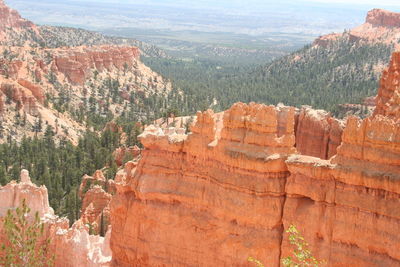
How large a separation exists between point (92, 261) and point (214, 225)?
23.0 feet

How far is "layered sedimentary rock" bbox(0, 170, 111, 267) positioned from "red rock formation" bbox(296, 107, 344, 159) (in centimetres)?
1083

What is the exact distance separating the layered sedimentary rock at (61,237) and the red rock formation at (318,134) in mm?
10833

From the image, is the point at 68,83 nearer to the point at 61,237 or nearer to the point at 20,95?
the point at 20,95

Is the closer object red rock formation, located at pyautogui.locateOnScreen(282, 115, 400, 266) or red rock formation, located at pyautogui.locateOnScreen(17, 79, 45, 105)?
red rock formation, located at pyautogui.locateOnScreen(282, 115, 400, 266)

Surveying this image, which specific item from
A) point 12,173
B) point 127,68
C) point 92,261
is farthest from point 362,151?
point 127,68

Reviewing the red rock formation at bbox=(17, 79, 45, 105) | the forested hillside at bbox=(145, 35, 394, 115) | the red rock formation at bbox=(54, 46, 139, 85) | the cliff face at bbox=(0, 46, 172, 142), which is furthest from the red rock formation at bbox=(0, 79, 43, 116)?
the forested hillside at bbox=(145, 35, 394, 115)

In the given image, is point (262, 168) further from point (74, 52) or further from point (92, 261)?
point (74, 52)

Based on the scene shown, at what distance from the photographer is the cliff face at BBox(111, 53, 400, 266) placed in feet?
61.9

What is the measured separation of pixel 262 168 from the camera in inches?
819

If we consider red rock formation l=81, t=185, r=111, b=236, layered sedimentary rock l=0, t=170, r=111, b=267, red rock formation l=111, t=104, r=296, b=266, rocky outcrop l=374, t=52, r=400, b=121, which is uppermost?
rocky outcrop l=374, t=52, r=400, b=121

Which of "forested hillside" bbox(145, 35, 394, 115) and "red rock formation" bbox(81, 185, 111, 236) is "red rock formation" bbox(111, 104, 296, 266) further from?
"forested hillside" bbox(145, 35, 394, 115)

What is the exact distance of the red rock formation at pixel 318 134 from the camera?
26922 millimetres

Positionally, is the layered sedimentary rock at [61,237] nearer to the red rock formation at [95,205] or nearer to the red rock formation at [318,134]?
the red rock formation at [318,134]

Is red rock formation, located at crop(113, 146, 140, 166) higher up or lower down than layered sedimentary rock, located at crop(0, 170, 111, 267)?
lower down
